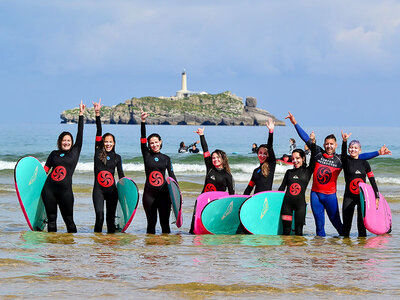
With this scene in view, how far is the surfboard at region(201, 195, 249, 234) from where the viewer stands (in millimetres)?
8234

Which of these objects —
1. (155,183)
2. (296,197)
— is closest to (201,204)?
(155,183)

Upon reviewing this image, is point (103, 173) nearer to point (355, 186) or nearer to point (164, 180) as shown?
point (164, 180)

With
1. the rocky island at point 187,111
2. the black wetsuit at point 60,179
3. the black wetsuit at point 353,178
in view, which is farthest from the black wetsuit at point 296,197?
the rocky island at point 187,111

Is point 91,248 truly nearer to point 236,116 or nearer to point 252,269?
point 252,269

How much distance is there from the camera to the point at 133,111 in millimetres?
159250

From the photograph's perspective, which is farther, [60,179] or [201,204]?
[201,204]

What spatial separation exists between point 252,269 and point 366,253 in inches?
71.7

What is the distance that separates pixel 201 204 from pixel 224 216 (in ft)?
1.25

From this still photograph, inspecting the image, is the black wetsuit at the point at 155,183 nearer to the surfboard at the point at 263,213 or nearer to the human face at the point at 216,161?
the human face at the point at 216,161

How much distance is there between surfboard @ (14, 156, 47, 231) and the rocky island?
145866 millimetres

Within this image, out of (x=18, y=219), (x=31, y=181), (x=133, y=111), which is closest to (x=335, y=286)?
(x=31, y=181)

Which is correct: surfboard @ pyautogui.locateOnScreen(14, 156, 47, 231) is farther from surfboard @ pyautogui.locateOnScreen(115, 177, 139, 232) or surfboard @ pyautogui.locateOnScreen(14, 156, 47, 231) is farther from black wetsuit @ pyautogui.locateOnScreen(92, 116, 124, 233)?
surfboard @ pyautogui.locateOnScreen(115, 177, 139, 232)

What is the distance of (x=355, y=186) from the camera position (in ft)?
26.4

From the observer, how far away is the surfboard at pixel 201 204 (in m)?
8.27
